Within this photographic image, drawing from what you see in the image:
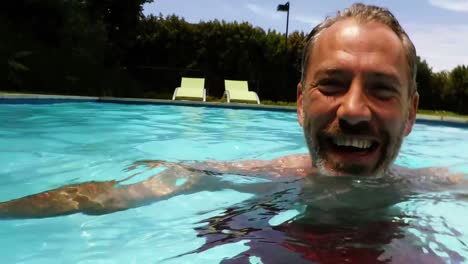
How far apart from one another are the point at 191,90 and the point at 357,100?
521 inches

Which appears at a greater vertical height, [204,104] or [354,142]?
[354,142]

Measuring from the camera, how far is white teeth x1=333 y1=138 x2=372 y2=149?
199 centimetres

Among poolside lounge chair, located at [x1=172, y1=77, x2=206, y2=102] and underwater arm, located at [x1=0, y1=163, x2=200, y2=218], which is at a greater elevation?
poolside lounge chair, located at [x1=172, y1=77, x2=206, y2=102]

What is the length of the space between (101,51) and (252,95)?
22.0 ft

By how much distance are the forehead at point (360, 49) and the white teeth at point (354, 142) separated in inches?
12.0

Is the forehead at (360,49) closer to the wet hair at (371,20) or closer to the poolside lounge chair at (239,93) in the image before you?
the wet hair at (371,20)

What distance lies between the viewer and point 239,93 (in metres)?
15.0

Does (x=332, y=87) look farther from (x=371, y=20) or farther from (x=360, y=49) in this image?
(x=371, y=20)

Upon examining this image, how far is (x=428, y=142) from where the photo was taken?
8156 mm

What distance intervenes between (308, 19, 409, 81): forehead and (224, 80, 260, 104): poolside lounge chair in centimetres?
1194

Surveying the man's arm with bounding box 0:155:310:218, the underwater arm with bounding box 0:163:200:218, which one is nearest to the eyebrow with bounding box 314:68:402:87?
the man's arm with bounding box 0:155:310:218

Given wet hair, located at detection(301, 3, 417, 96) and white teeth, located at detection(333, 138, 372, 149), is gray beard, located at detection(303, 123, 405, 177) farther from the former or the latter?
wet hair, located at detection(301, 3, 417, 96)

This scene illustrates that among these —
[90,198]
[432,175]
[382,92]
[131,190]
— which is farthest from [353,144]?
[432,175]

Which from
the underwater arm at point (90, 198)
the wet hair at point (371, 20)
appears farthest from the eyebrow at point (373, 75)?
the underwater arm at point (90, 198)
